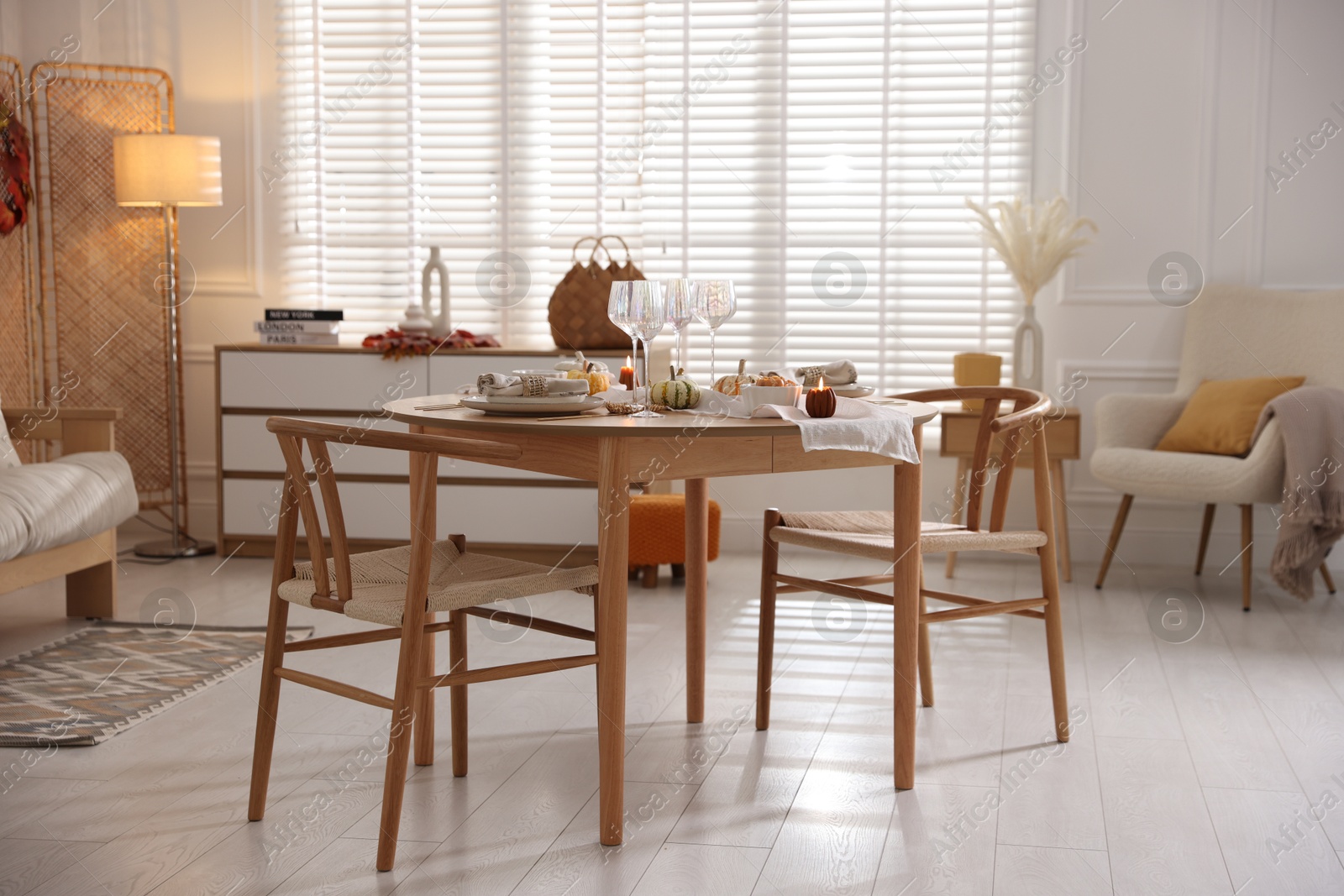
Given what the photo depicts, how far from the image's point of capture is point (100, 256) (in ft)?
15.8

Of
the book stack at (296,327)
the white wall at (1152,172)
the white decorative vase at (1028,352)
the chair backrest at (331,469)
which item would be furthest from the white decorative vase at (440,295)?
the chair backrest at (331,469)

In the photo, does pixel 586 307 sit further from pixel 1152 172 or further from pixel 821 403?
pixel 821 403

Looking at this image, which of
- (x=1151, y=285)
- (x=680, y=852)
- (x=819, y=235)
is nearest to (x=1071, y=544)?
(x=1151, y=285)

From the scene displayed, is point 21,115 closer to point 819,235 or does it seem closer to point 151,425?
point 151,425

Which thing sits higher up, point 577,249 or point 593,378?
point 577,249

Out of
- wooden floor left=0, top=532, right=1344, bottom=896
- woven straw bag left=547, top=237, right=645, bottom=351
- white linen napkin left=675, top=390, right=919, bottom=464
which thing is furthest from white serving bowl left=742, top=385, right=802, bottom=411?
woven straw bag left=547, top=237, right=645, bottom=351

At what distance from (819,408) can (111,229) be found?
3743mm

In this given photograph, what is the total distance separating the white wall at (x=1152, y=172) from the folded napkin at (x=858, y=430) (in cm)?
259

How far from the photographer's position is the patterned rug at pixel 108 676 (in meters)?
2.65

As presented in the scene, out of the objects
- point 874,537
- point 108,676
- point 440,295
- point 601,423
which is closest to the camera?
point 601,423

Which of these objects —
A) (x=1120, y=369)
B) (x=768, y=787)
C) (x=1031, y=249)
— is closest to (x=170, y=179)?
(x=1031, y=249)

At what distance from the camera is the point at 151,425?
194 inches

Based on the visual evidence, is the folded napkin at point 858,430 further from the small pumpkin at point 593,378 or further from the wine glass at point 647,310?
the small pumpkin at point 593,378

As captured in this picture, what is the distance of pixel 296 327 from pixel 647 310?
2.66 meters
